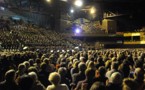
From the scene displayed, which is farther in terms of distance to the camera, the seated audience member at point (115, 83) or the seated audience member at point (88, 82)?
the seated audience member at point (88, 82)

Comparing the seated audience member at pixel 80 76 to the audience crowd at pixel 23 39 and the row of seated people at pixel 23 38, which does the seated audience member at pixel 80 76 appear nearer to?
Answer: the audience crowd at pixel 23 39

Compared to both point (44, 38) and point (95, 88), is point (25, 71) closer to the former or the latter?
point (95, 88)

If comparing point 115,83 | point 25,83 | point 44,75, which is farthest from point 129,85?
point 44,75

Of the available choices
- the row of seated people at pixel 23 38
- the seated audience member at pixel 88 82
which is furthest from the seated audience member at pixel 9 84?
the row of seated people at pixel 23 38

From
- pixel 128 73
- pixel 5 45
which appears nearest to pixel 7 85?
pixel 128 73

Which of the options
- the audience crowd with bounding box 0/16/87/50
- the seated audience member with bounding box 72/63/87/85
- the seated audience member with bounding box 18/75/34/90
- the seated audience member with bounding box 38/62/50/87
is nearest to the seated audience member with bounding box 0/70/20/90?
the seated audience member with bounding box 18/75/34/90

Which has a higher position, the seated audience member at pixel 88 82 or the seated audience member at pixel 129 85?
the seated audience member at pixel 129 85

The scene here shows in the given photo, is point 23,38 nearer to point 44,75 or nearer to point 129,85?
point 44,75

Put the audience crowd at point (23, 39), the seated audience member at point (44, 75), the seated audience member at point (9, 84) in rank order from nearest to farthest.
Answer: the seated audience member at point (9, 84) → the seated audience member at point (44, 75) → the audience crowd at point (23, 39)

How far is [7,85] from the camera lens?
6.25m

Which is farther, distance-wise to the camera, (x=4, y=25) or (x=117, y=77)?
(x=4, y=25)

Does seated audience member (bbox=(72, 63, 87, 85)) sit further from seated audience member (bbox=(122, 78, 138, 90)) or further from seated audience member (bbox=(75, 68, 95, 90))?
seated audience member (bbox=(122, 78, 138, 90))

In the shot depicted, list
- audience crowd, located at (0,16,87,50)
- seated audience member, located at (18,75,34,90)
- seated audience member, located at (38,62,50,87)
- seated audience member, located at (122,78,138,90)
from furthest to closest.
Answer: audience crowd, located at (0,16,87,50) < seated audience member, located at (38,62,50,87) < seated audience member, located at (18,75,34,90) < seated audience member, located at (122,78,138,90)

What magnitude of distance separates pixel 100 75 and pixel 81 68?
1151mm
